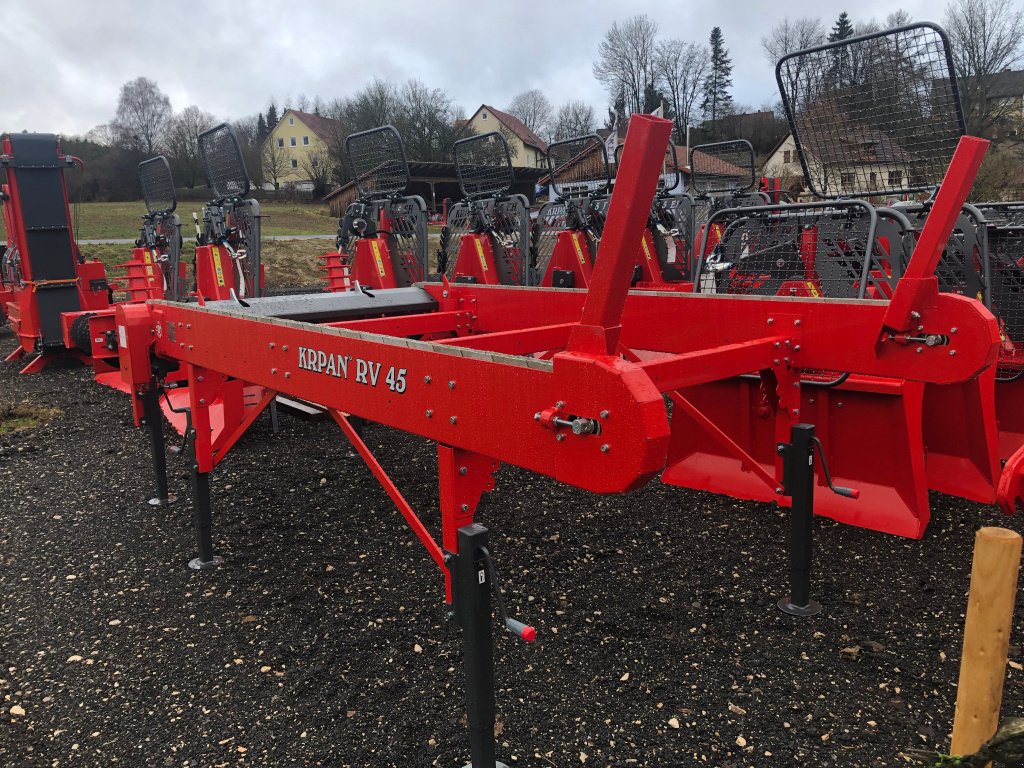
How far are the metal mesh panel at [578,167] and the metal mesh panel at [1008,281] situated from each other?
4.88 meters

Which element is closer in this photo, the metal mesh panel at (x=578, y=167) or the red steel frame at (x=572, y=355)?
the red steel frame at (x=572, y=355)

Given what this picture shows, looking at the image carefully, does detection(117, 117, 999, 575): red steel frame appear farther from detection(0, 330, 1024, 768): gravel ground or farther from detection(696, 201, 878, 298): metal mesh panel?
detection(696, 201, 878, 298): metal mesh panel

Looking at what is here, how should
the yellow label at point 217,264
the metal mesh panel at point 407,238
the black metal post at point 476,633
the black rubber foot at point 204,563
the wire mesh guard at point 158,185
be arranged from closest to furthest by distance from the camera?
the black metal post at point 476,633, the black rubber foot at point 204,563, the yellow label at point 217,264, the metal mesh panel at point 407,238, the wire mesh guard at point 158,185

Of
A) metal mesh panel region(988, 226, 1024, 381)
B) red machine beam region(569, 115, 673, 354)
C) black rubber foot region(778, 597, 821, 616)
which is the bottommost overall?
black rubber foot region(778, 597, 821, 616)

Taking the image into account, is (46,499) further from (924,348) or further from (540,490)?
(924,348)

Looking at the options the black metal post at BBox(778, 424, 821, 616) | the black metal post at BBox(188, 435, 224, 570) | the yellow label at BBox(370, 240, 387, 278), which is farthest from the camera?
the yellow label at BBox(370, 240, 387, 278)

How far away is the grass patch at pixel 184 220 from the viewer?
23172 mm

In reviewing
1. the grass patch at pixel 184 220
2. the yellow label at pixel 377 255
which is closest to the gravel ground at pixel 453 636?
the yellow label at pixel 377 255

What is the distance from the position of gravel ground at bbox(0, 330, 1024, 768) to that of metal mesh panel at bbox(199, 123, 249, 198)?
141 inches

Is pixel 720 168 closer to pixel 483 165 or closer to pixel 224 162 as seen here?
pixel 483 165

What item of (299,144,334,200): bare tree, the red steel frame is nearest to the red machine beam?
the red steel frame

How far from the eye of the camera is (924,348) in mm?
2361

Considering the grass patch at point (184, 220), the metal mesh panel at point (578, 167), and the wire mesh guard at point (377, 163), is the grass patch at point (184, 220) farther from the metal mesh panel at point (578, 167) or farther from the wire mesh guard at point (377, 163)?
the metal mesh panel at point (578, 167)

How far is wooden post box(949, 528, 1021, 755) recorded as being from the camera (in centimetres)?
129
